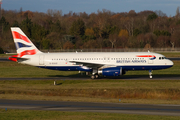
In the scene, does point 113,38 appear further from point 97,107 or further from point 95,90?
point 97,107

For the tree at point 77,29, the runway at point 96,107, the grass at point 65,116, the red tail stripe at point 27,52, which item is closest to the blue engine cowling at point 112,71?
the red tail stripe at point 27,52

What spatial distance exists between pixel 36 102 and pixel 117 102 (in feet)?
26.3

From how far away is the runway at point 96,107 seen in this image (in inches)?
799

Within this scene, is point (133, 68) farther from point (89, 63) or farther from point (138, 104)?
point (138, 104)

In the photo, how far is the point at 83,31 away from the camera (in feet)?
507

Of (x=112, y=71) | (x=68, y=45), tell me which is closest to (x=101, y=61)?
(x=112, y=71)

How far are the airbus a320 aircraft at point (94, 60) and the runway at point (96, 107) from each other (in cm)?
1639

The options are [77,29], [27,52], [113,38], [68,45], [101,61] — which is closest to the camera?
[101,61]

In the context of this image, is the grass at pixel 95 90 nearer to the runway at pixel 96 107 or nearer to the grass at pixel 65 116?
the runway at pixel 96 107

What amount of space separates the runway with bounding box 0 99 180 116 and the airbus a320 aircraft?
53.8 ft

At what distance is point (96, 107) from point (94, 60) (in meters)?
20.0

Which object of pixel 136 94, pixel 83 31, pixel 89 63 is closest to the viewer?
pixel 136 94

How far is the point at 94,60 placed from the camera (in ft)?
137

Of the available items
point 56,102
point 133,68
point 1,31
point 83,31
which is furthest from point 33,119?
point 1,31
